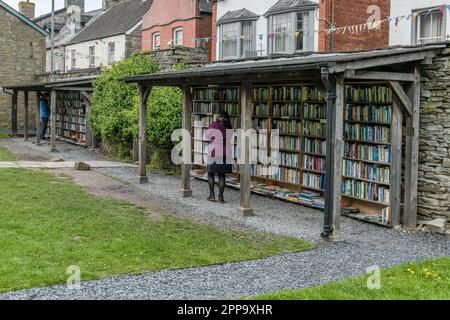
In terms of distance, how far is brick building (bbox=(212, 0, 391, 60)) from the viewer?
724 inches

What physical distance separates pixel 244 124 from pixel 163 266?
473cm

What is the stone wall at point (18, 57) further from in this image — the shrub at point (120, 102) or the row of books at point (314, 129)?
the row of books at point (314, 129)

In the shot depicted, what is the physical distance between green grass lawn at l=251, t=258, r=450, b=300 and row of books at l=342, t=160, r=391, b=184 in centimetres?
365

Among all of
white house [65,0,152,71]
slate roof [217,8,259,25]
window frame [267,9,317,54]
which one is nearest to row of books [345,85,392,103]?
window frame [267,9,317,54]

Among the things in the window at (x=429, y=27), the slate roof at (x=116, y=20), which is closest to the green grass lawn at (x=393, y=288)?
the window at (x=429, y=27)

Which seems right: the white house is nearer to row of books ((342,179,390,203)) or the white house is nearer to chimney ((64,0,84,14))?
chimney ((64,0,84,14))

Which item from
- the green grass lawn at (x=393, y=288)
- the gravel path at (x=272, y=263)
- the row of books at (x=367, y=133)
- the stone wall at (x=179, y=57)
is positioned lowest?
the gravel path at (x=272, y=263)

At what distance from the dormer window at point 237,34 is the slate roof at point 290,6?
0.95 m

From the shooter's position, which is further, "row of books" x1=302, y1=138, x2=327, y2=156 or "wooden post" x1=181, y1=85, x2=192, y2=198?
"wooden post" x1=181, y1=85, x2=192, y2=198

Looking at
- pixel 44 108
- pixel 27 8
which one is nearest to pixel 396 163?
pixel 44 108

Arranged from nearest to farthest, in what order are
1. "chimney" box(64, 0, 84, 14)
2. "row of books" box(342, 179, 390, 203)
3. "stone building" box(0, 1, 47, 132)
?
"row of books" box(342, 179, 390, 203)
"stone building" box(0, 1, 47, 132)
"chimney" box(64, 0, 84, 14)

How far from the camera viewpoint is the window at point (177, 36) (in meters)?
27.1
